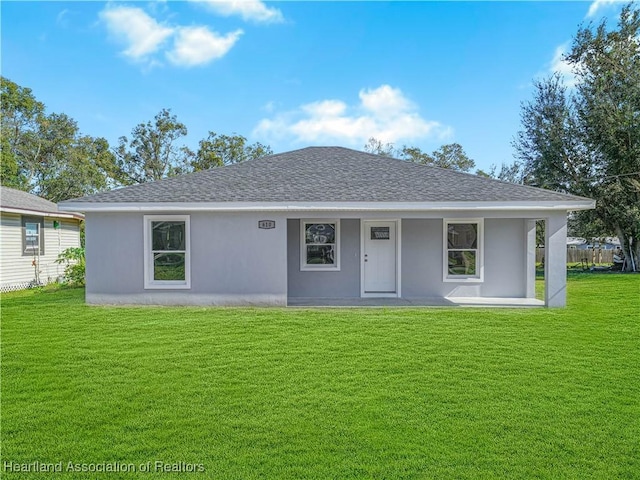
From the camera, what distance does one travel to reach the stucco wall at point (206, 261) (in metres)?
9.38

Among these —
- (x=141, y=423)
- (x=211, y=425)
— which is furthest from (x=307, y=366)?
(x=141, y=423)

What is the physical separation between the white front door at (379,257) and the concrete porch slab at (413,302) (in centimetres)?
54

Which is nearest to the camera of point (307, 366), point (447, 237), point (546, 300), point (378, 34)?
point (307, 366)

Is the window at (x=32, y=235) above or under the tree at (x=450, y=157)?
under

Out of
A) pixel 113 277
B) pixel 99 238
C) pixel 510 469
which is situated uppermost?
pixel 99 238

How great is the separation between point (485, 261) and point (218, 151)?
26.0 m

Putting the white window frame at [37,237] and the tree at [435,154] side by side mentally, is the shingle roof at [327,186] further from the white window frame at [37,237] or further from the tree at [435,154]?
the tree at [435,154]

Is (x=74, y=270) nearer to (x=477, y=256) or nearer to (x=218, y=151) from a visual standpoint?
(x=477, y=256)

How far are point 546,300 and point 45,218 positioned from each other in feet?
56.7

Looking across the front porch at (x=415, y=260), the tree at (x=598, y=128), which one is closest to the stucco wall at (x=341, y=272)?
the front porch at (x=415, y=260)

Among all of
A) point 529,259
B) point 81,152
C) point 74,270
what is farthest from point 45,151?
point 529,259

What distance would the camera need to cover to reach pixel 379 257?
10.9m

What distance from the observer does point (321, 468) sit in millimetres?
3104

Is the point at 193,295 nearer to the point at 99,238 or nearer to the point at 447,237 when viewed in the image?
the point at 99,238
